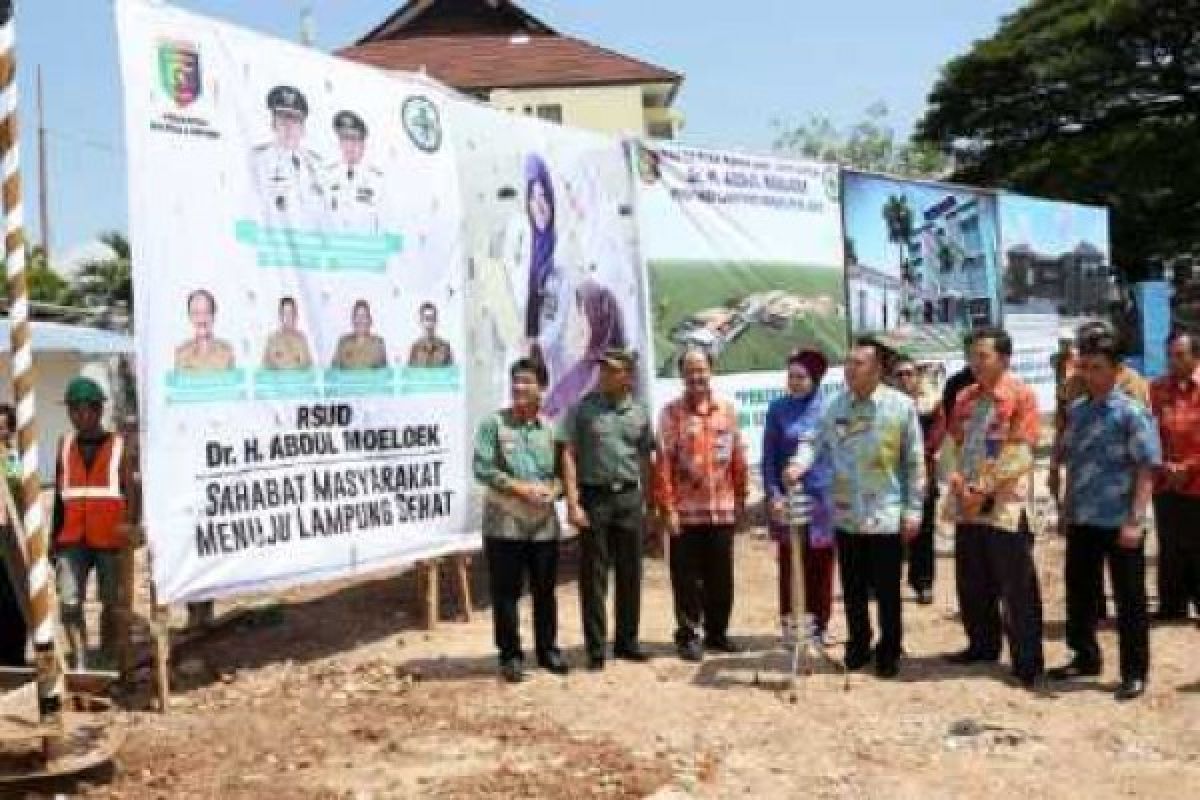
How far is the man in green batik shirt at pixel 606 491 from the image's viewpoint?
725 centimetres

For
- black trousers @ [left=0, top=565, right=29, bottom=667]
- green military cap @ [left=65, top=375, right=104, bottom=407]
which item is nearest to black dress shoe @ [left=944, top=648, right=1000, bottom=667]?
green military cap @ [left=65, top=375, right=104, bottom=407]

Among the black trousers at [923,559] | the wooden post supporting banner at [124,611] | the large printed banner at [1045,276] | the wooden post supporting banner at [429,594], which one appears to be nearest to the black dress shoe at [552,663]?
the wooden post supporting banner at [429,594]

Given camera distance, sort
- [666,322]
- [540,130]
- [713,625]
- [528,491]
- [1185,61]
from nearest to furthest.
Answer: [528,491]
[713,625]
[540,130]
[666,322]
[1185,61]

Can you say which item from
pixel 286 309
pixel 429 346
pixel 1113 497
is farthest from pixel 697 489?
pixel 286 309

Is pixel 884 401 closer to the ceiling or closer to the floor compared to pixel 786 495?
closer to the ceiling

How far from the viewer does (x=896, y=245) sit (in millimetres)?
13117

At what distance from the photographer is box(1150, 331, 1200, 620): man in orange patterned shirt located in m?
7.96

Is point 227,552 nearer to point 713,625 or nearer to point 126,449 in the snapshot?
point 126,449

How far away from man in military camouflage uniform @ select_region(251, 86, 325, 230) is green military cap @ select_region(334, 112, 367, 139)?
24 cm

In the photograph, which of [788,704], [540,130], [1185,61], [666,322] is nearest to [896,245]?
[666,322]

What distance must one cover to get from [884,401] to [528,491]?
71.8 inches

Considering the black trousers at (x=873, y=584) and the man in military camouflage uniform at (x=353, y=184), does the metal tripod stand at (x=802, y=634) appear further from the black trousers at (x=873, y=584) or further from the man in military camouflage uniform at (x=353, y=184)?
the man in military camouflage uniform at (x=353, y=184)

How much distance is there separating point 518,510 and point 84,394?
2257 millimetres

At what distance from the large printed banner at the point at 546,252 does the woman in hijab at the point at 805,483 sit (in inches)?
71.2
